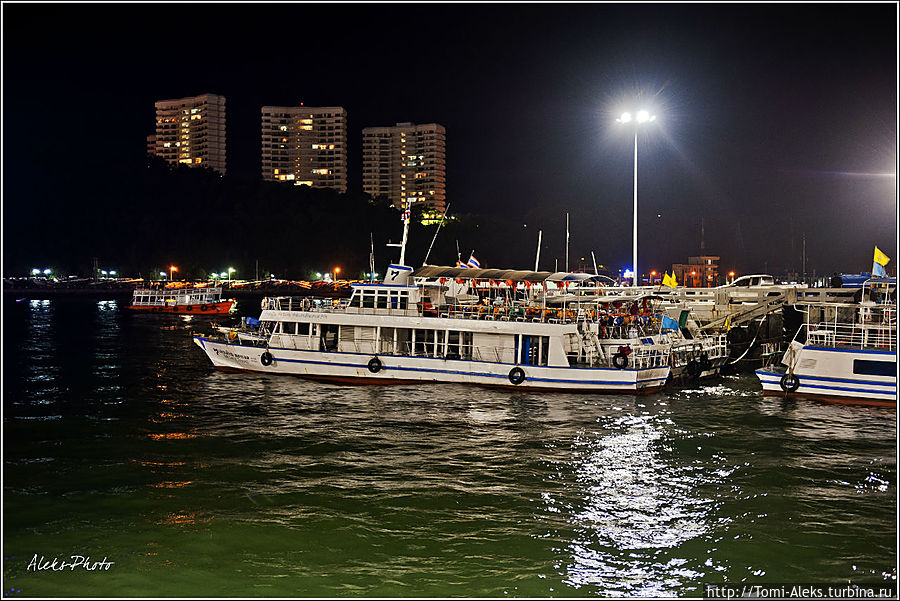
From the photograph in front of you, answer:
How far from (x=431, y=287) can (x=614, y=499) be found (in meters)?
21.0

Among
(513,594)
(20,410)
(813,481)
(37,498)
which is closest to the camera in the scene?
(513,594)

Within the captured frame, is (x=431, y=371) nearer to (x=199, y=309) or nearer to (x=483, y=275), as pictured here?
(x=483, y=275)

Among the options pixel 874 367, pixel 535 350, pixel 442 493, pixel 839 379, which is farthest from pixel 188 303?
pixel 442 493

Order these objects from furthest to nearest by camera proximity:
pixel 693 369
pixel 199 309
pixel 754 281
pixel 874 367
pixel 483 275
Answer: pixel 199 309 → pixel 754 281 → pixel 483 275 → pixel 693 369 → pixel 874 367

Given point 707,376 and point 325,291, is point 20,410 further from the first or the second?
point 325,291

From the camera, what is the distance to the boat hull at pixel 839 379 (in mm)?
31047

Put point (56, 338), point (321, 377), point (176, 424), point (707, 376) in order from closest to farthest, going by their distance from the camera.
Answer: point (176, 424)
point (321, 377)
point (707, 376)
point (56, 338)

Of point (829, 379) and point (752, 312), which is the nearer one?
point (829, 379)

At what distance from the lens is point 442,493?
18.9 m

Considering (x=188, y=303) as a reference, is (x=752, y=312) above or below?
above

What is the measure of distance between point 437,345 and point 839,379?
1802 cm

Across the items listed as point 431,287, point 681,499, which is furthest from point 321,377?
point 681,499

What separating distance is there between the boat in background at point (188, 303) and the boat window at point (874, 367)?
85788 millimetres

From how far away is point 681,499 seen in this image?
61.2 ft
